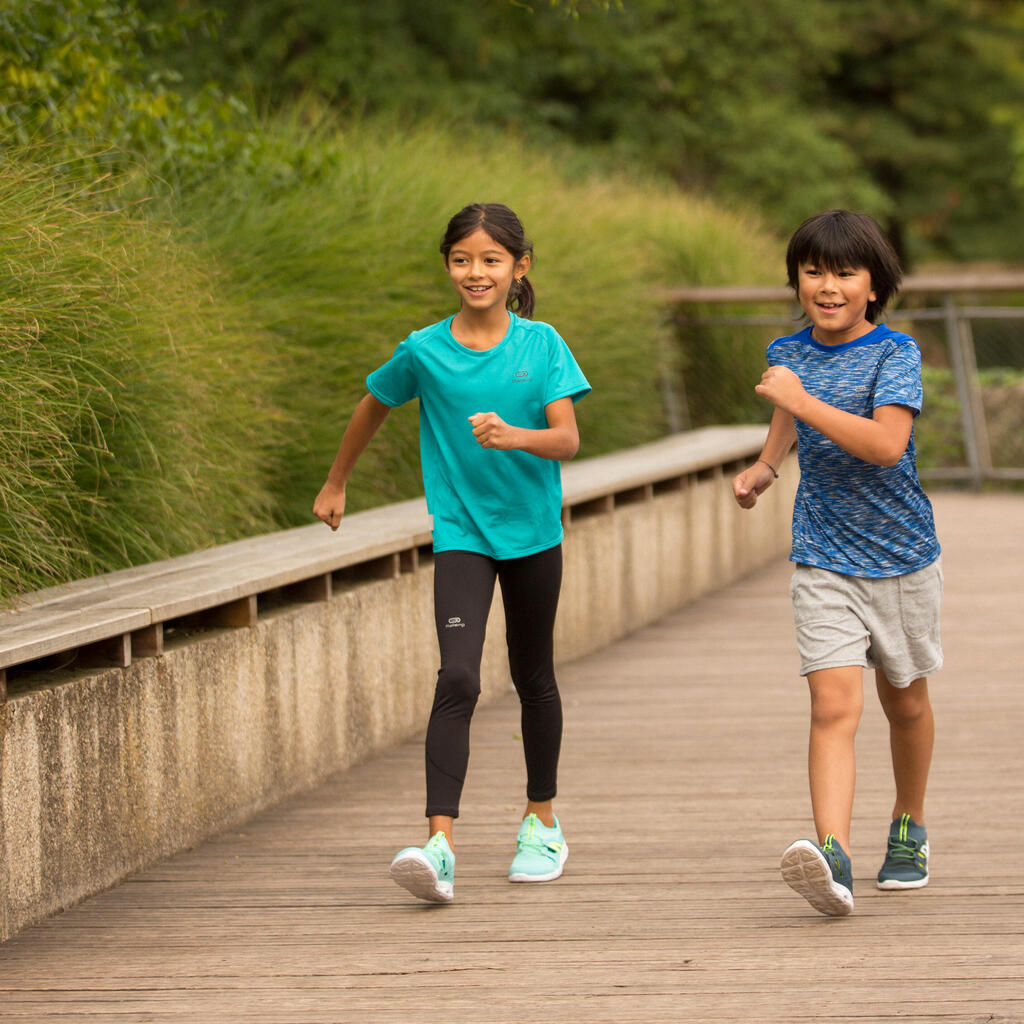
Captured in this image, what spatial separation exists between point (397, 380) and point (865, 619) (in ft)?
4.57

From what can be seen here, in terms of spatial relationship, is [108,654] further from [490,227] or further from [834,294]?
[834,294]

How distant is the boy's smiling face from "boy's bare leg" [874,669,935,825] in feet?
2.96

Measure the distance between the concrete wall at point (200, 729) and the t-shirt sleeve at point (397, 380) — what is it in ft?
3.31

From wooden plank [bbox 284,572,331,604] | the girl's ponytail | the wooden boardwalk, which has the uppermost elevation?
the girl's ponytail

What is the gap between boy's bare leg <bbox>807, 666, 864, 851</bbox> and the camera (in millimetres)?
4320

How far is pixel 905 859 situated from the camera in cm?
462

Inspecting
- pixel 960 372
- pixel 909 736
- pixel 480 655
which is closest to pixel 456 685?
pixel 480 655

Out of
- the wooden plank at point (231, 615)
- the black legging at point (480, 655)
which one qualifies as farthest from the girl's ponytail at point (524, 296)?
the wooden plank at point (231, 615)

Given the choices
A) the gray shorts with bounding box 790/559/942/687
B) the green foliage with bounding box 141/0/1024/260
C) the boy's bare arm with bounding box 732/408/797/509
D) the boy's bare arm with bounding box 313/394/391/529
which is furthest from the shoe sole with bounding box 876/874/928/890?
the green foliage with bounding box 141/0/1024/260

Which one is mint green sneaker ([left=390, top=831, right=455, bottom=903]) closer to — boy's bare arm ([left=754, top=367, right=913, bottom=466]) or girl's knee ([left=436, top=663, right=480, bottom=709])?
girl's knee ([left=436, top=663, right=480, bottom=709])

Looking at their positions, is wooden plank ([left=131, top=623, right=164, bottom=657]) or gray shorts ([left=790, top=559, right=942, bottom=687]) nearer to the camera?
gray shorts ([left=790, top=559, right=942, bottom=687])

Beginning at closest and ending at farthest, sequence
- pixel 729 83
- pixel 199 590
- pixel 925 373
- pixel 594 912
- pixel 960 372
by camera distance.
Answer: pixel 594 912 < pixel 199 590 < pixel 960 372 < pixel 925 373 < pixel 729 83

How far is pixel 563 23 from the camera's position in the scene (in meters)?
23.6

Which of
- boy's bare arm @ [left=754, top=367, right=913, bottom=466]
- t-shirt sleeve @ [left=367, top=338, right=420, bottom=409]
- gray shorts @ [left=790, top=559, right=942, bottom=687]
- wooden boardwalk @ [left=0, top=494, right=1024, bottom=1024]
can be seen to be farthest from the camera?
t-shirt sleeve @ [left=367, top=338, right=420, bottom=409]
